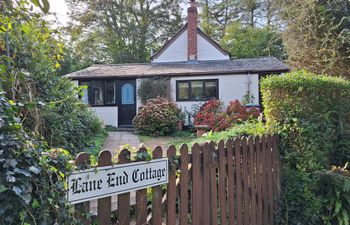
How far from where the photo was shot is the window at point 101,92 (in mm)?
16172

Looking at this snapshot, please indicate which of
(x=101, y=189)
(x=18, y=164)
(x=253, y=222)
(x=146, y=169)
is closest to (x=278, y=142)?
(x=253, y=222)

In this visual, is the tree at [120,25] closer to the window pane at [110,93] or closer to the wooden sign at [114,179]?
the window pane at [110,93]

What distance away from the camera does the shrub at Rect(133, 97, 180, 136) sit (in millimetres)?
12781

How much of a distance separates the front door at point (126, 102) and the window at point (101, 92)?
385mm

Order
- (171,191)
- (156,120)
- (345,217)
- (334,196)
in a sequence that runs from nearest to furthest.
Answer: (171,191) → (345,217) → (334,196) → (156,120)

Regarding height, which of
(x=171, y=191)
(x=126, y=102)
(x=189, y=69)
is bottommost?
(x=171, y=191)

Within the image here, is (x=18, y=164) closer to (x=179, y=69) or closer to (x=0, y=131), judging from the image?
(x=0, y=131)

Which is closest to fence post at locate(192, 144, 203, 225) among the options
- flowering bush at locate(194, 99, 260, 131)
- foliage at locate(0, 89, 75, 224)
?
foliage at locate(0, 89, 75, 224)

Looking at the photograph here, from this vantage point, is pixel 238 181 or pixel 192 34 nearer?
pixel 238 181

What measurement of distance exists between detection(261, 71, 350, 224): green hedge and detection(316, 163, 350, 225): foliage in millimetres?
133

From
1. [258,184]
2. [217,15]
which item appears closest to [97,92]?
[258,184]

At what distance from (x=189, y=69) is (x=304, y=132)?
11623mm

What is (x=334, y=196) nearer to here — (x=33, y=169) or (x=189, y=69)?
(x=33, y=169)

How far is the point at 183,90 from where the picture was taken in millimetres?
15586
